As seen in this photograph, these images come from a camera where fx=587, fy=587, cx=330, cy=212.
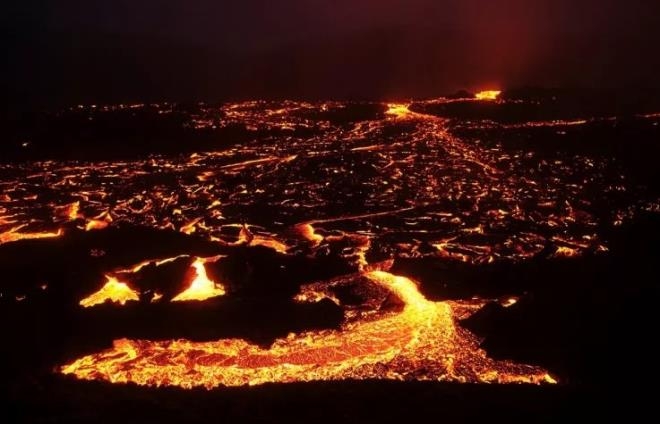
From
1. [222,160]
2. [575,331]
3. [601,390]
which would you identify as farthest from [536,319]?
[222,160]

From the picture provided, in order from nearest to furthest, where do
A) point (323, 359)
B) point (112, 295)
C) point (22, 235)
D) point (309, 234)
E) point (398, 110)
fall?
point (323, 359) < point (112, 295) < point (309, 234) < point (22, 235) < point (398, 110)

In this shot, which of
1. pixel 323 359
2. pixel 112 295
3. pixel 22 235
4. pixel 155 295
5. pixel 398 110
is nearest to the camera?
pixel 323 359

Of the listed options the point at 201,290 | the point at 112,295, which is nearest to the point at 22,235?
the point at 112,295

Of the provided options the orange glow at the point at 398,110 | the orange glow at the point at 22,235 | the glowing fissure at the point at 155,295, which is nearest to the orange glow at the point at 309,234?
the glowing fissure at the point at 155,295

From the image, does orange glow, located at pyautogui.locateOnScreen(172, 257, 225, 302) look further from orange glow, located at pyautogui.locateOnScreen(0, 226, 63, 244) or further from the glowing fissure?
orange glow, located at pyautogui.locateOnScreen(0, 226, 63, 244)

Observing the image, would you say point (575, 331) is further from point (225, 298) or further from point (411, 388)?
point (225, 298)

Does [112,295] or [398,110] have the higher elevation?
[398,110]

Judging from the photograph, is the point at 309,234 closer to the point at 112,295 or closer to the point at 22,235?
the point at 112,295

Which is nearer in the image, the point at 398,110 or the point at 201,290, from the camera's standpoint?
the point at 201,290
